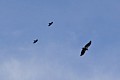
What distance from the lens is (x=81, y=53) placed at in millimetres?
152375

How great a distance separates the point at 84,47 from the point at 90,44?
2.27 meters

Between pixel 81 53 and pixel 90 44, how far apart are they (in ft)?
14.4

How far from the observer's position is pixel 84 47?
153375 mm

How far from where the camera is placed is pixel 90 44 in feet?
506

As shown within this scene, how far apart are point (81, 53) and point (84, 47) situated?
7.62 ft
